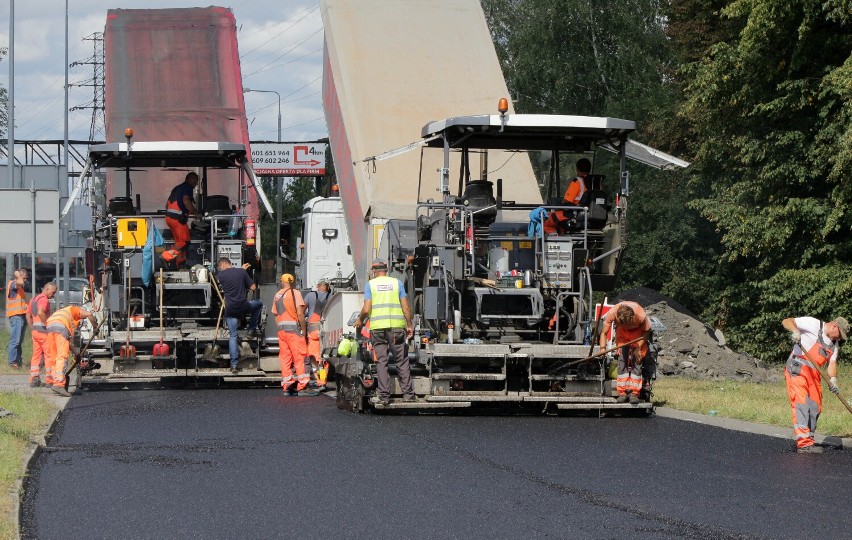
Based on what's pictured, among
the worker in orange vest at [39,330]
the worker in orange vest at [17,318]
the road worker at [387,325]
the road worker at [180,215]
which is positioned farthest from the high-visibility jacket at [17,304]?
the road worker at [387,325]

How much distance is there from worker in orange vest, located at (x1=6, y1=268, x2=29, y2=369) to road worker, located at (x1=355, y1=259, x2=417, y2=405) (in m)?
9.79

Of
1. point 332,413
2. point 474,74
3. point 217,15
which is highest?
point 217,15

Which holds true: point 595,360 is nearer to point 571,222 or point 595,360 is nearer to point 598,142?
point 571,222

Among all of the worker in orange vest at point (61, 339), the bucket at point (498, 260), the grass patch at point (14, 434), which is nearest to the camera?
the grass patch at point (14, 434)

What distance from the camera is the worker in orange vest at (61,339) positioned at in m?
Result: 16.3

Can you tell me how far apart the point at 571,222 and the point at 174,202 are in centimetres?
591

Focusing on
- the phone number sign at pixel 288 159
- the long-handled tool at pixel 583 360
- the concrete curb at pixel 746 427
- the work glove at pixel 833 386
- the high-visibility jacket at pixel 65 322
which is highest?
the phone number sign at pixel 288 159

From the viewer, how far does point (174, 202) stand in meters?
17.2

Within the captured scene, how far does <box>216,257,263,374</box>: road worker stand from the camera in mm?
16297

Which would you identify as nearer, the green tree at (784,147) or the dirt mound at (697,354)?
the green tree at (784,147)

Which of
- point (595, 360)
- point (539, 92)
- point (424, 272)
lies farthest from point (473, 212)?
point (539, 92)

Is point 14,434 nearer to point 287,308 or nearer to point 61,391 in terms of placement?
point 61,391

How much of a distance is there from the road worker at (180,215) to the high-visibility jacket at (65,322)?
1.35m

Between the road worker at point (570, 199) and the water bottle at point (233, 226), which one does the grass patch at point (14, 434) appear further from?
the road worker at point (570, 199)
